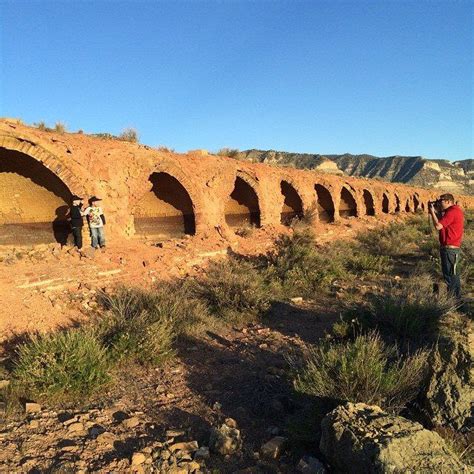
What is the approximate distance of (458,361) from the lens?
320 centimetres

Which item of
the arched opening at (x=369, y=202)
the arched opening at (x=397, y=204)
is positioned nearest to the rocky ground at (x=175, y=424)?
the arched opening at (x=369, y=202)

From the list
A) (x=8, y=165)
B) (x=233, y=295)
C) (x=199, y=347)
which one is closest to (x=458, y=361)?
(x=199, y=347)

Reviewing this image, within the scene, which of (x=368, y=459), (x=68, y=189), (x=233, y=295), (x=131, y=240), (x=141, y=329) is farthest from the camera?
(x=131, y=240)

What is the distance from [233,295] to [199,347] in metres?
2.10

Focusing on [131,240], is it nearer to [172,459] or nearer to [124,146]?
[124,146]

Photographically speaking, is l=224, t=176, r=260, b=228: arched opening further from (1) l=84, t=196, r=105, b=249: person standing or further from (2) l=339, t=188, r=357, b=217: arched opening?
(2) l=339, t=188, r=357, b=217: arched opening

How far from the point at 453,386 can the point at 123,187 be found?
28.2 feet

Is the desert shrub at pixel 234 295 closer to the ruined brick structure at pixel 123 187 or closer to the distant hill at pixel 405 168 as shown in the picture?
the ruined brick structure at pixel 123 187

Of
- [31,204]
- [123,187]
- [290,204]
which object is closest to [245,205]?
[290,204]

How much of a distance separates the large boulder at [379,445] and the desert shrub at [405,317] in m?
2.53

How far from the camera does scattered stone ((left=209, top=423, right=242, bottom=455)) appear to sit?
3.15 meters

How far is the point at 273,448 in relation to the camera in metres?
3.13

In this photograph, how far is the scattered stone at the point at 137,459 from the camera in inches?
117

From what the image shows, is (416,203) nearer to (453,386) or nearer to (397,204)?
(397,204)
